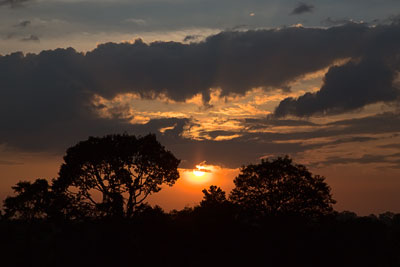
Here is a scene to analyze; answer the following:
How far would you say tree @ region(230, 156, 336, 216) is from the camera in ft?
356

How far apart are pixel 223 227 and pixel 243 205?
2124 cm

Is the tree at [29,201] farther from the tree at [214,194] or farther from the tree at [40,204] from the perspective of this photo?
the tree at [214,194]

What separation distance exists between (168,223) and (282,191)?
97.7ft

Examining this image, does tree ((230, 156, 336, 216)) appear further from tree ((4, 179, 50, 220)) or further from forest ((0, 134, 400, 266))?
tree ((4, 179, 50, 220))

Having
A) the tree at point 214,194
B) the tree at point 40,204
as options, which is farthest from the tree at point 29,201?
the tree at point 214,194

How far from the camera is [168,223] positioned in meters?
88.6

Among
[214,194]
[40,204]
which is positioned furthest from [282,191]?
[40,204]

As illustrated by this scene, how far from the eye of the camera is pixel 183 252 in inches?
3297

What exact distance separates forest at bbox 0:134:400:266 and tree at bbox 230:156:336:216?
19cm

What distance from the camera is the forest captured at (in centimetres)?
8331

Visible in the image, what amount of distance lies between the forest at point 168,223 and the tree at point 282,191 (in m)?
0.19

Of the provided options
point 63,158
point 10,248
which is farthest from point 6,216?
point 10,248

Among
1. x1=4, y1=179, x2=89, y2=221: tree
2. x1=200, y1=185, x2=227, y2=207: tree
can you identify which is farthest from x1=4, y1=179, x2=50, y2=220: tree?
x1=200, y1=185, x2=227, y2=207: tree

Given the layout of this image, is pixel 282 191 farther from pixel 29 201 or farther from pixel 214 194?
pixel 29 201
